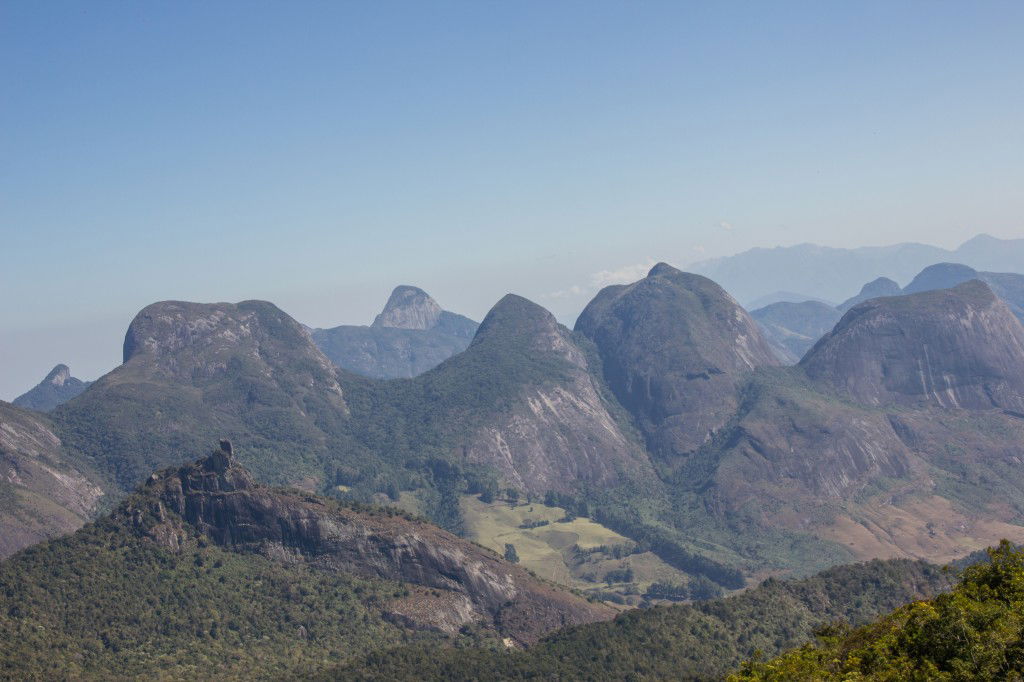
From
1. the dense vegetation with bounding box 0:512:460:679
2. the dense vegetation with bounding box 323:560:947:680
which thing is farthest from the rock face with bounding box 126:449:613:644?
the dense vegetation with bounding box 323:560:947:680

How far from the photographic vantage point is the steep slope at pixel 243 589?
133250 millimetres

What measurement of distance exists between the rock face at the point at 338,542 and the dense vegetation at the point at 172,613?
3708mm

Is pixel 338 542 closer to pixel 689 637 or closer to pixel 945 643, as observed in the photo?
pixel 689 637

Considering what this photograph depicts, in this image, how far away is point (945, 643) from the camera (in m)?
70.4

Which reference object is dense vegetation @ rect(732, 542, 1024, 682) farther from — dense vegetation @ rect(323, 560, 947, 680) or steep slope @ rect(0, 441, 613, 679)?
steep slope @ rect(0, 441, 613, 679)

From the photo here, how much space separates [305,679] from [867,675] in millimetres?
79162

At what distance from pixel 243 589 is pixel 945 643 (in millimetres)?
118043

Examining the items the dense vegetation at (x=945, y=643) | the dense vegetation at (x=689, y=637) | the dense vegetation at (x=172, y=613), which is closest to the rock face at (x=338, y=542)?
the dense vegetation at (x=172, y=613)

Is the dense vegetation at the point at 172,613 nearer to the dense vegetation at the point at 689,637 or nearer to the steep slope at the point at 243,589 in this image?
the steep slope at the point at 243,589

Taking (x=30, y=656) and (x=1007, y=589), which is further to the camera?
(x=30, y=656)

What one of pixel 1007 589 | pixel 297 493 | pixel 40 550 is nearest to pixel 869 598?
pixel 1007 589

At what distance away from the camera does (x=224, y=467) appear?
17000 centimetres

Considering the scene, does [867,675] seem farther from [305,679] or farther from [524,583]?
[524,583]

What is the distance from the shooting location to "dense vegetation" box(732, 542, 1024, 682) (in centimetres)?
6506
